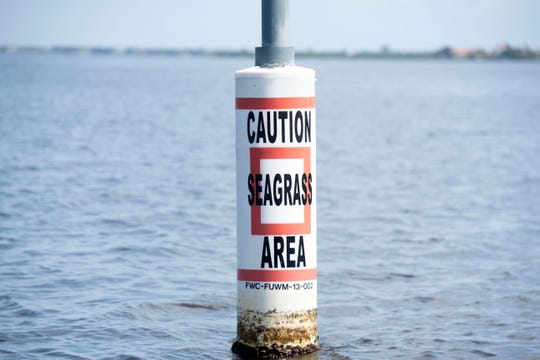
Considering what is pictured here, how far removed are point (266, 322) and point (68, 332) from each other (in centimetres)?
238

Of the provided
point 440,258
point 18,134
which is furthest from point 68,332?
point 18,134

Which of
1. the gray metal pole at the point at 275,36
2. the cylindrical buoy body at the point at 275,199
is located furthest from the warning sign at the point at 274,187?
the gray metal pole at the point at 275,36

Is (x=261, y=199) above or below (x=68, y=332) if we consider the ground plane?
above

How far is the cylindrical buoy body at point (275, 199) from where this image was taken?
8.28 m

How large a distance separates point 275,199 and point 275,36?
4.03 feet

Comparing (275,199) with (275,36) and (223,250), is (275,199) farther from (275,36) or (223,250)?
(223,250)

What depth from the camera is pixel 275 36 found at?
8.44 metres

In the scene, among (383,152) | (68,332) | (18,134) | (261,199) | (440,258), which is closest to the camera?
(261,199)

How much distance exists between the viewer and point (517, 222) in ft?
58.4

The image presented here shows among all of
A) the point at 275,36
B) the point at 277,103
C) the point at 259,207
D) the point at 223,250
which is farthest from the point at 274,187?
the point at 223,250

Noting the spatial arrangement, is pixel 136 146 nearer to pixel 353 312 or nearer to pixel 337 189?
pixel 337 189

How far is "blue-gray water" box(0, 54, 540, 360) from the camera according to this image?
9930 mm

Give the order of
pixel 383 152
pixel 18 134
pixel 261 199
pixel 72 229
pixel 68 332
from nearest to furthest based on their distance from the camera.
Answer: pixel 261 199
pixel 68 332
pixel 72 229
pixel 383 152
pixel 18 134

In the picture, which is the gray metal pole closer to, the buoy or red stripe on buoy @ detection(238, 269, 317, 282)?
the buoy
